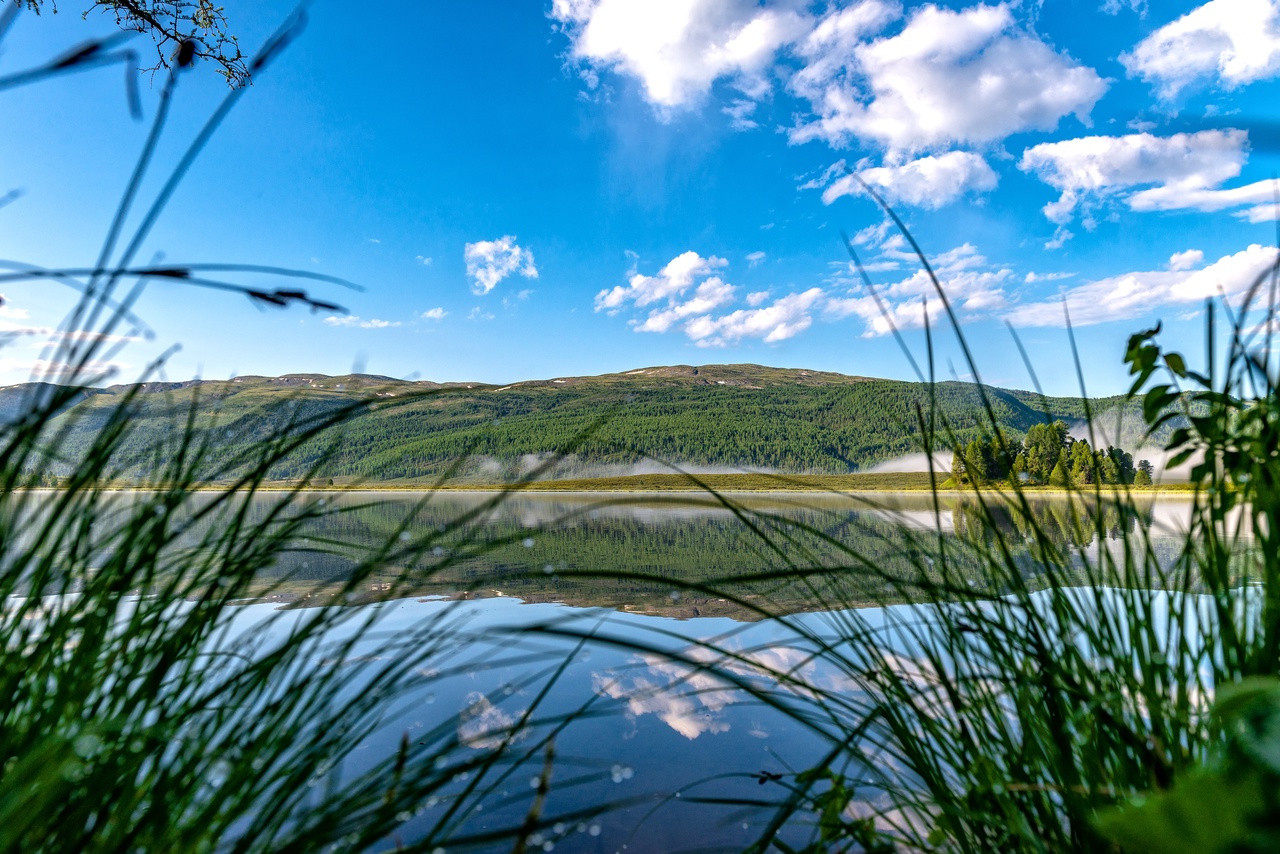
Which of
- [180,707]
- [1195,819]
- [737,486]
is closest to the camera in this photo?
[1195,819]

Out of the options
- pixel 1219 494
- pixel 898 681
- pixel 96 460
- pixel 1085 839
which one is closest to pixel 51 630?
pixel 96 460

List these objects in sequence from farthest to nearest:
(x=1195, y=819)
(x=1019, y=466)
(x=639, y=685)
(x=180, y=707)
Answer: (x=639, y=685) → (x=1019, y=466) → (x=180, y=707) → (x=1195, y=819)

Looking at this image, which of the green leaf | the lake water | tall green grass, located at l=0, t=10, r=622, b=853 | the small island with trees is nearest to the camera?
the green leaf

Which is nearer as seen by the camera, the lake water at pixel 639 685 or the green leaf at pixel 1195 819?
the green leaf at pixel 1195 819

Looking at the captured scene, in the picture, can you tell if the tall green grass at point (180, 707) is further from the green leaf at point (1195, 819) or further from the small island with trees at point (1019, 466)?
the small island with trees at point (1019, 466)

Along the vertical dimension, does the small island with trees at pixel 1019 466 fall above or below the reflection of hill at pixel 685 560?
above

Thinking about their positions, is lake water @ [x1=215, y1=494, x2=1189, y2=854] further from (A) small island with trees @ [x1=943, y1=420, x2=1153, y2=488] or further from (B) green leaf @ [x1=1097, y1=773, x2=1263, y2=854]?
(B) green leaf @ [x1=1097, y1=773, x2=1263, y2=854]

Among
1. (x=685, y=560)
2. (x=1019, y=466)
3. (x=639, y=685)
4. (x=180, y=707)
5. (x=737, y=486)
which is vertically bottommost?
(x=737, y=486)

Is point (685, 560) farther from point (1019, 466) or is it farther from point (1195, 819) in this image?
point (1195, 819)

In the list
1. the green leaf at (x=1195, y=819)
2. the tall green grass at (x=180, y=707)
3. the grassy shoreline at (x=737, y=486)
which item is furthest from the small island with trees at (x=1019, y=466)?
the tall green grass at (x=180, y=707)

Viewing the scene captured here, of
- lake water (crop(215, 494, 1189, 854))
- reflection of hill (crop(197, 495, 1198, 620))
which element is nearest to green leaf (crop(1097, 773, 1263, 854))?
lake water (crop(215, 494, 1189, 854))

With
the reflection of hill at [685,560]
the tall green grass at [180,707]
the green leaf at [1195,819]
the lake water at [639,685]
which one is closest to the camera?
the green leaf at [1195,819]

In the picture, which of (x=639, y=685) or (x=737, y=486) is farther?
(x=737, y=486)

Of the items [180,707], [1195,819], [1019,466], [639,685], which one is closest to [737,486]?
[639,685]
